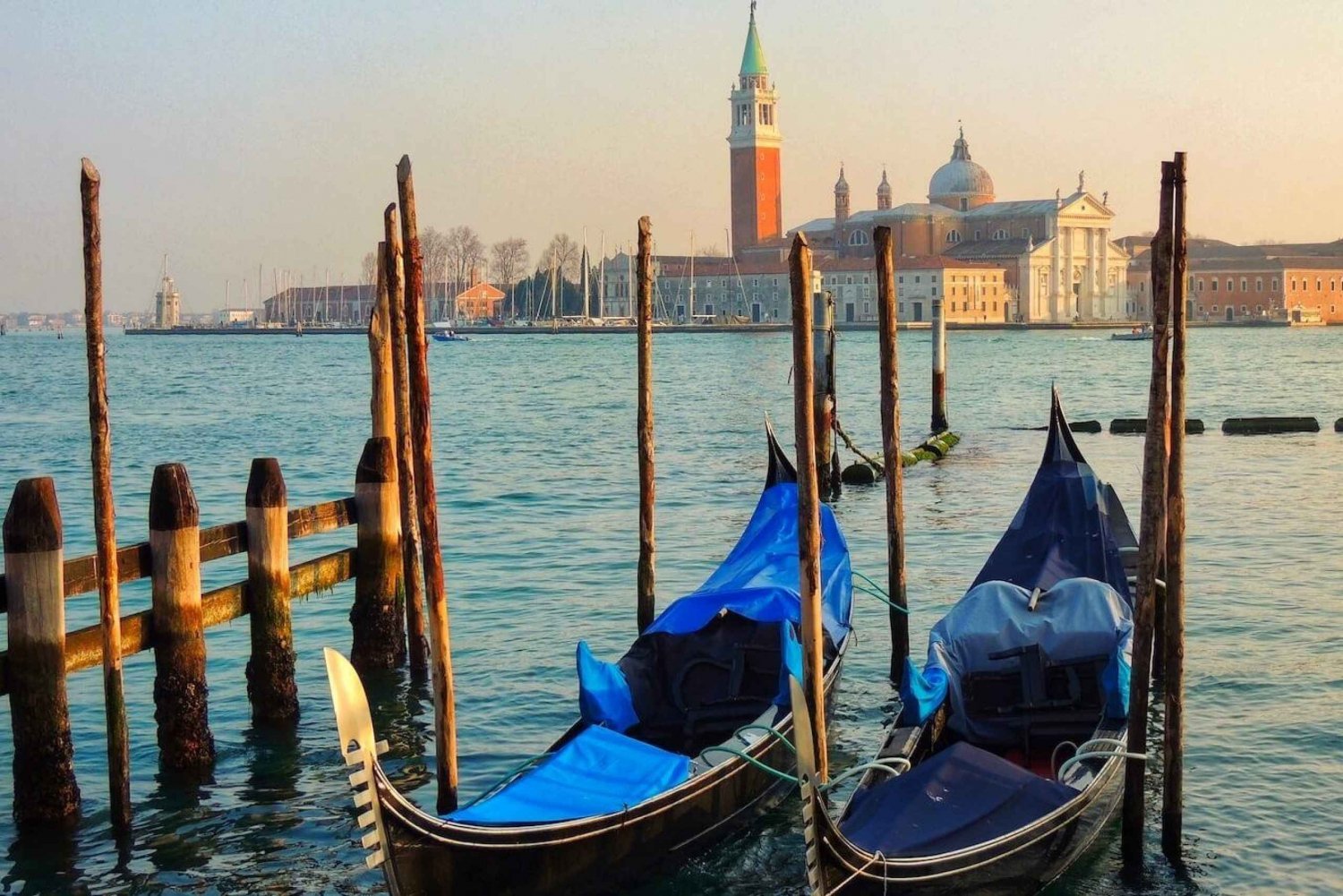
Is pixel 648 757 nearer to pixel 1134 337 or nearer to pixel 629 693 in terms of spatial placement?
pixel 629 693

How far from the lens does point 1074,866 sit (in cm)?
463

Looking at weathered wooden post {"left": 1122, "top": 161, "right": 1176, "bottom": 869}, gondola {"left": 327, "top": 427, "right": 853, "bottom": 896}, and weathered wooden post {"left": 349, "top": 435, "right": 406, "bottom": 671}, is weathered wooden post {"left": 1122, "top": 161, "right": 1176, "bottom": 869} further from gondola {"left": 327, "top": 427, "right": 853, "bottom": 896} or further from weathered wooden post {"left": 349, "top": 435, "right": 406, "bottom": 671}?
weathered wooden post {"left": 349, "top": 435, "right": 406, "bottom": 671}

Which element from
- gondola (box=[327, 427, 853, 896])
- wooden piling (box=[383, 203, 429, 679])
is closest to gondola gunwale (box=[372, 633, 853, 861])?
gondola (box=[327, 427, 853, 896])

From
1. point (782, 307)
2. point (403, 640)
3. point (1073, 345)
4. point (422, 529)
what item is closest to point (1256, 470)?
point (403, 640)

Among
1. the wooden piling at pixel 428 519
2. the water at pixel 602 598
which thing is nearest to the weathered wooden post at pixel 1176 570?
the water at pixel 602 598

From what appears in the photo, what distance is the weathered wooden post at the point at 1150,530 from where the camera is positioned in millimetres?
4402

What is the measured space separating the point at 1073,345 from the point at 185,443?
135 ft

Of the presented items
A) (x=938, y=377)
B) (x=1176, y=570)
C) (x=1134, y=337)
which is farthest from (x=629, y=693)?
(x=1134, y=337)

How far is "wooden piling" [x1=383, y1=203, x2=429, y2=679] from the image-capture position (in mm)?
6215

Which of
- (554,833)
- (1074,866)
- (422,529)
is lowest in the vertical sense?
(1074,866)

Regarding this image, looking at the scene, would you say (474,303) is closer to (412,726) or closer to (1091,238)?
(1091,238)

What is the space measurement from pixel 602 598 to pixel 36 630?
4.45 meters

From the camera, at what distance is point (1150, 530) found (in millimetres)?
4453

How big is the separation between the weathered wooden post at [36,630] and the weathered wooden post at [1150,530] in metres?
2.98
